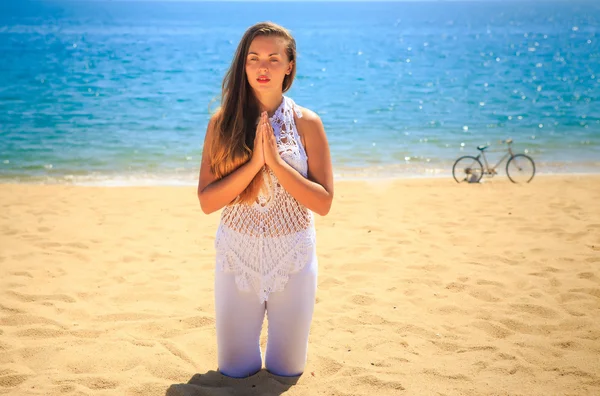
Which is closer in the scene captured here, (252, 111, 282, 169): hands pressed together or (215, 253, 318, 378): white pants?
(252, 111, 282, 169): hands pressed together

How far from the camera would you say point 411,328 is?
457 centimetres

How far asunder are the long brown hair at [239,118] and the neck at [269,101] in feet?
0.11

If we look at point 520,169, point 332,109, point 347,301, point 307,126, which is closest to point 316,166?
point 307,126

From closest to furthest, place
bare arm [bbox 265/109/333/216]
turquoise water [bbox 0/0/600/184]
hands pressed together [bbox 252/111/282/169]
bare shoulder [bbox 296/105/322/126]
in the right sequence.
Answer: hands pressed together [bbox 252/111/282/169] < bare arm [bbox 265/109/333/216] < bare shoulder [bbox 296/105/322/126] < turquoise water [bbox 0/0/600/184]

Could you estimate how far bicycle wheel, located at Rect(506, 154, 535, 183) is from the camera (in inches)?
480

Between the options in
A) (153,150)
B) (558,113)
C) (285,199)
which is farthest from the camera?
(558,113)

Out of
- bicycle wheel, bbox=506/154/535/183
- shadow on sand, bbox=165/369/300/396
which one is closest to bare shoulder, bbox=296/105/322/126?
shadow on sand, bbox=165/369/300/396

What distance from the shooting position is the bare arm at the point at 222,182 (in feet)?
9.96

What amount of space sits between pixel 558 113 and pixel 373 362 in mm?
21439

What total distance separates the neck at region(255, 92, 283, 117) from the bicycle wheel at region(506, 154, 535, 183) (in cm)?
997

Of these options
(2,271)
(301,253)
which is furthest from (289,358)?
(2,271)

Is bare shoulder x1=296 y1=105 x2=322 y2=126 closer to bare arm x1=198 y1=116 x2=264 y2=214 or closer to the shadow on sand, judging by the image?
bare arm x1=198 y1=116 x2=264 y2=214

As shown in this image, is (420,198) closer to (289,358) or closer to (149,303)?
(149,303)

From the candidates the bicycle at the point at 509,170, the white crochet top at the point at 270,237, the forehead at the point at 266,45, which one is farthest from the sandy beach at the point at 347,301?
the bicycle at the point at 509,170
